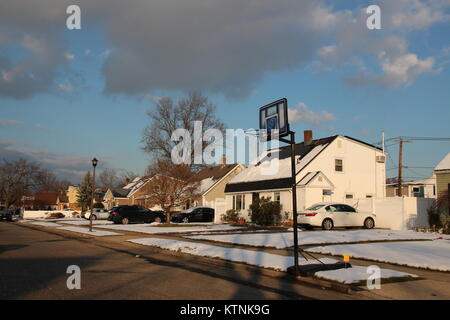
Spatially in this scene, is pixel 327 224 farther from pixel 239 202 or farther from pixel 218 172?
pixel 218 172

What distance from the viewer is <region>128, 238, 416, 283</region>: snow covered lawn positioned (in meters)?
10.1

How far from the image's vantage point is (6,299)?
744cm

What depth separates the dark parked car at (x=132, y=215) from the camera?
121ft

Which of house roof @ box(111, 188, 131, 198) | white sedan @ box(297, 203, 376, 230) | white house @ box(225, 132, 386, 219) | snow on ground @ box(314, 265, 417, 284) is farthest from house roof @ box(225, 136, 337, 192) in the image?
house roof @ box(111, 188, 131, 198)

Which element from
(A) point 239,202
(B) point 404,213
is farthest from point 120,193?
(B) point 404,213

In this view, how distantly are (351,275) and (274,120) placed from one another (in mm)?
4538

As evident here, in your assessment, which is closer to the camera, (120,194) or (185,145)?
(185,145)

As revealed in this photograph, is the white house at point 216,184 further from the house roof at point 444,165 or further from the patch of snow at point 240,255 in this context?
the patch of snow at point 240,255

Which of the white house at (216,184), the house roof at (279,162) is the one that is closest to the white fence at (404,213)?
the house roof at (279,162)

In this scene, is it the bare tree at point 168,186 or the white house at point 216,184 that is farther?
the white house at point 216,184

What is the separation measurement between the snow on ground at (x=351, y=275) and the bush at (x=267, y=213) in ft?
67.8
